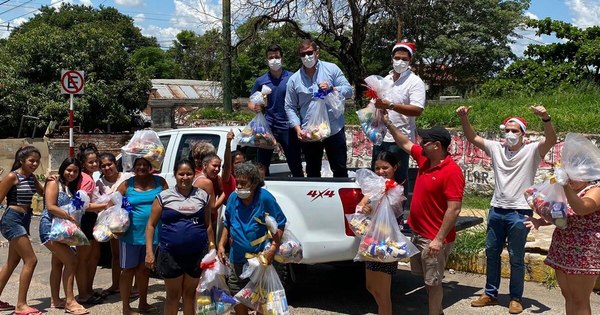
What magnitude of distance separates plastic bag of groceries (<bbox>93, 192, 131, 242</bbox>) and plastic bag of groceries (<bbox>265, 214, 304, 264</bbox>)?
4.65 feet

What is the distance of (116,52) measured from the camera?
23656mm

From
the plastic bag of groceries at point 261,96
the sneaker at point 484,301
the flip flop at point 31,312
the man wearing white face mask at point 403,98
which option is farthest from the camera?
the plastic bag of groceries at point 261,96

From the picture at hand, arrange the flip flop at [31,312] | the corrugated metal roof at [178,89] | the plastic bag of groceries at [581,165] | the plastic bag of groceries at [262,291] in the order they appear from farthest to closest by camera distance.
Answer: the corrugated metal roof at [178,89], the flip flop at [31,312], the plastic bag of groceries at [262,291], the plastic bag of groceries at [581,165]

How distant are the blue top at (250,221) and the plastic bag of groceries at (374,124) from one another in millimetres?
1351

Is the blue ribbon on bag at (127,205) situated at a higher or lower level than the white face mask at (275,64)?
lower

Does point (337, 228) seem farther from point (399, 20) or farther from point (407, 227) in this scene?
point (399, 20)

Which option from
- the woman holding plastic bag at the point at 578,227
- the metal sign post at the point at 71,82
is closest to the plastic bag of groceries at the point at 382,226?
the woman holding plastic bag at the point at 578,227

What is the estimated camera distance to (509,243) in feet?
19.1

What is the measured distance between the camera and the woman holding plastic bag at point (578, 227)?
4.07 m

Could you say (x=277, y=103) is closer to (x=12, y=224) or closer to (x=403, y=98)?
(x=403, y=98)

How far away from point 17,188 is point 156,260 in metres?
1.80

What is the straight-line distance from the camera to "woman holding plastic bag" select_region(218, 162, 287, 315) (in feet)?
15.4

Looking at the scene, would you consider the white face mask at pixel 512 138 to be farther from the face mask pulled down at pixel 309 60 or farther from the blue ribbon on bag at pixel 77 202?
the blue ribbon on bag at pixel 77 202

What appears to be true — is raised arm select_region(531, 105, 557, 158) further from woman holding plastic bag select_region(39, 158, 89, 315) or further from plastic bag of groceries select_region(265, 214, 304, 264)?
woman holding plastic bag select_region(39, 158, 89, 315)
